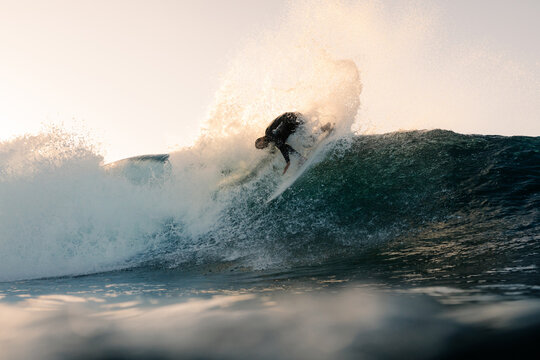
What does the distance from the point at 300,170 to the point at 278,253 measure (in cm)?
283

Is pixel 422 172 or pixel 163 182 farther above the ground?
pixel 163 182

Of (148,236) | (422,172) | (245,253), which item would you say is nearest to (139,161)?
(148,236)

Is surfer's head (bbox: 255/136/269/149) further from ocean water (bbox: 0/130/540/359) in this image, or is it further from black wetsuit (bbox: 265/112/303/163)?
ocean water (bbox: 0/130/540/359)

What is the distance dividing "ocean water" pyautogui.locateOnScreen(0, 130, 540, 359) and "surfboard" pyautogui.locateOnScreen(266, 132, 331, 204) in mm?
163

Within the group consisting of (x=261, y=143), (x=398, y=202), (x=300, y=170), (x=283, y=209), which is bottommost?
(x=398, y=202)

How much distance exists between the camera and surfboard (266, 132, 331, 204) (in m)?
7.20

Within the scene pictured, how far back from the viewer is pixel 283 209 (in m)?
6.52

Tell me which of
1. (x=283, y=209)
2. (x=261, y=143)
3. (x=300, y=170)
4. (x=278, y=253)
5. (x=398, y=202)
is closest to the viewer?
(x=278, y=253)

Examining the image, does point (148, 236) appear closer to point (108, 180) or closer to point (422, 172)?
point (108, 180)

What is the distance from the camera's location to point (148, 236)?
23.1ft

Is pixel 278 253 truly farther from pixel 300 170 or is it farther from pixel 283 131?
pixel 283 131

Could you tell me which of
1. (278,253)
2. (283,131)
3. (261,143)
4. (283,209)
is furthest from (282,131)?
(278,253)

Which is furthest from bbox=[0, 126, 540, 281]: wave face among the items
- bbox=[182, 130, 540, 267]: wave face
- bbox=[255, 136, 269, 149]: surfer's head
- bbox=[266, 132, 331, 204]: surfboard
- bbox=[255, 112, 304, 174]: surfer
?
bbox=[255, 112, 304, 174]: surfer

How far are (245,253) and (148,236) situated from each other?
2.59 m
